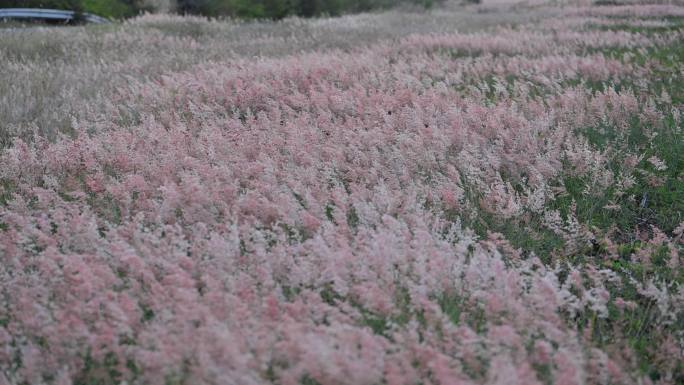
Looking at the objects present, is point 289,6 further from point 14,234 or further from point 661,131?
point 14,234

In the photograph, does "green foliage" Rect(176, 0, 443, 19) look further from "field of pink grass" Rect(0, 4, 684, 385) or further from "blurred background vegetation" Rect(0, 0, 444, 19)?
"field of pink grass" Rect(0, 4, 684, 385)

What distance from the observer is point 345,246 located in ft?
8.48

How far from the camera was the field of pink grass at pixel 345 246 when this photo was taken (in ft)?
6.90

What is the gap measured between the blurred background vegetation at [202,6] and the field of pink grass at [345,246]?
13.4m

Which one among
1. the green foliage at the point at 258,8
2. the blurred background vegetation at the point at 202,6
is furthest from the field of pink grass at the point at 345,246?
the green foliage at the point at 258,8

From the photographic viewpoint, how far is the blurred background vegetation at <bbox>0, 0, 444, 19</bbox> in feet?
57.0

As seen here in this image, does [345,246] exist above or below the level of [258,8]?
below

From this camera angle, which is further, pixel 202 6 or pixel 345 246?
pixel 202 6

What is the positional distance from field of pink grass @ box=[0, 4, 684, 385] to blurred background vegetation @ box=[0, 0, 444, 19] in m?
13.4

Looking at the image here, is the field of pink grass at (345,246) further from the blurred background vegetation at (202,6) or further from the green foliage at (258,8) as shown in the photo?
the green foliage at (258,8)

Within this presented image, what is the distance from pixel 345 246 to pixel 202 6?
855 inches

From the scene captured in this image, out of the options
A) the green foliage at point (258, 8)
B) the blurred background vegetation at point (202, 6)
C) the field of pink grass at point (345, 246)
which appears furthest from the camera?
the green foliage at point (258, 8)

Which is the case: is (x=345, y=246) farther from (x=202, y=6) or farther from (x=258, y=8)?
(x=202, y=6)

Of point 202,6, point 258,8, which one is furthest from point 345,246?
point 202,6
